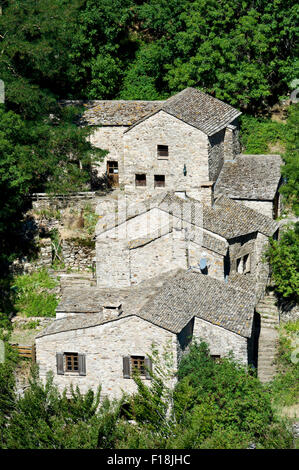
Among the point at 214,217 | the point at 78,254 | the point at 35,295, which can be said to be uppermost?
the point at 214,217

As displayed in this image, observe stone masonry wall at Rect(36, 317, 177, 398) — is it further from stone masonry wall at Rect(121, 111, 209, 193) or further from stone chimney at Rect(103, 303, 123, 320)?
stone masonry wall at Rect(121, 111, 209, 193)

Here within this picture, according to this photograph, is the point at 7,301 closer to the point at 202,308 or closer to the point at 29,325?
the point at 29,325

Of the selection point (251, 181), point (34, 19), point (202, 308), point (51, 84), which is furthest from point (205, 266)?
point (51, 84)

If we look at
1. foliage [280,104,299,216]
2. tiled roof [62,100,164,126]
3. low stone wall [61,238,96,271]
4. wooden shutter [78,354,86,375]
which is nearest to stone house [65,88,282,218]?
tiled roof [62,100,164,126]

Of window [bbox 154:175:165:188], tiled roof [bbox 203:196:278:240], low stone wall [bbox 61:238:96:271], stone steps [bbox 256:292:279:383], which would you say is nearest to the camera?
stone steps [bbox 256:292:279:383]

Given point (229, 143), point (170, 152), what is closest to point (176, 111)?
point (170, 152)

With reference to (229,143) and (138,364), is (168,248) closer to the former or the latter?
(138,364)

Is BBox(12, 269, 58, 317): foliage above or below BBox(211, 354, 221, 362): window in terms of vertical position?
above
